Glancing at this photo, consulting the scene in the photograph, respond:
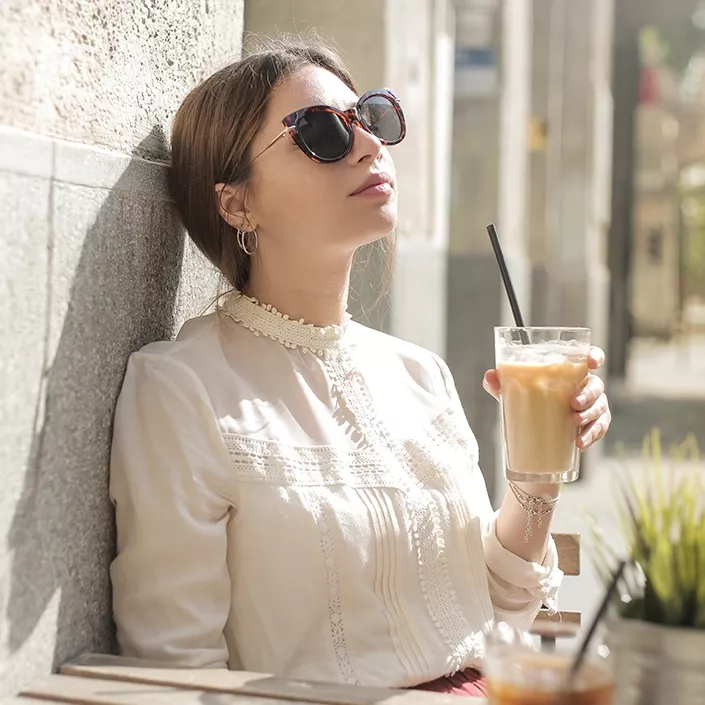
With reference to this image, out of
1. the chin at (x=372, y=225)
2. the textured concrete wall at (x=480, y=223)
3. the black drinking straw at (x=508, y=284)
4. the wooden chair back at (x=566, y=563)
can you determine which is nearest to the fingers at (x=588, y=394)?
the black drinking straw at (x=508, y=284)

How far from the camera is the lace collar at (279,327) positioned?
2416 mm

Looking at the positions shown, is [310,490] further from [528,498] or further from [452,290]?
[452,290]

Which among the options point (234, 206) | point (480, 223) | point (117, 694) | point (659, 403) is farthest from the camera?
point (659, 403)

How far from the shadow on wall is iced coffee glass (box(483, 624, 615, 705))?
778mm

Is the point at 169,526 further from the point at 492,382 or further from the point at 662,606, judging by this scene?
the point at 662,606

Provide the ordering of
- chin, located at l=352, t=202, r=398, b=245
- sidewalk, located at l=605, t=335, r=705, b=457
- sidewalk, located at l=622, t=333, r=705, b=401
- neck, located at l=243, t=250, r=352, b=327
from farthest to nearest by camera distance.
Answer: sidewalk, located at l=622, t=333, r=705, b=401, sidewalk, located at l=605, t=335, r=705, b=457, neck, located at l=243, t=250, r=352, b=327, chin, located at l=352, t=202, r=398, b=245

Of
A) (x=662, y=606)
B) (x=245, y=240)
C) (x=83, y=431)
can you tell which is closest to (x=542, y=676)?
(x=662, y=606)

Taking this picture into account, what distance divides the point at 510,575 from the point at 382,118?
39.9 inches

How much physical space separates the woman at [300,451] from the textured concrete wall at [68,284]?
9cm

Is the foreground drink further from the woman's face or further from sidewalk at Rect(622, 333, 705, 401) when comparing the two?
Answer: sidewalk at Rect(622, 333, 705, 401)

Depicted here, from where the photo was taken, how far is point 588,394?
2174 millimetres

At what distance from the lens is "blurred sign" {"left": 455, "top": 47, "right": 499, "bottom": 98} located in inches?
289

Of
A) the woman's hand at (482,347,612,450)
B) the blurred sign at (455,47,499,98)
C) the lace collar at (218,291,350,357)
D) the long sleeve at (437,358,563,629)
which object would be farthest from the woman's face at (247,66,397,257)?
the blurred sign at (455,47,499,98)

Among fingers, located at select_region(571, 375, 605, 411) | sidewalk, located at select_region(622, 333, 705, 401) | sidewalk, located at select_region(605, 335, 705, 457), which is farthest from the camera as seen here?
sidewalk, located at select_region(622, 333, 705, 401)
